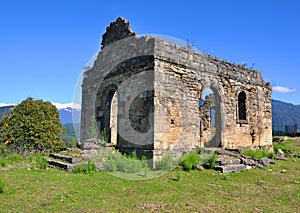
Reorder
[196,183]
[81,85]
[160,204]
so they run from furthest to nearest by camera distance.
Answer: [81,85], [196,183], [160,204]

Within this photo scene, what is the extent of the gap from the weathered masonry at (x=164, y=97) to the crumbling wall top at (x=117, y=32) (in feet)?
0.06

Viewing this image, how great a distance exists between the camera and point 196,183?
23.6 feet

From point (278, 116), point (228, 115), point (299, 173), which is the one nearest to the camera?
point (299, 173)

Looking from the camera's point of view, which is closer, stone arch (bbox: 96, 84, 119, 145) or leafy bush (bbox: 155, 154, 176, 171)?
leafy bush (bbox: 155, 154, 176, 171)

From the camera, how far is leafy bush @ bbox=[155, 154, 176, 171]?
8.43 m

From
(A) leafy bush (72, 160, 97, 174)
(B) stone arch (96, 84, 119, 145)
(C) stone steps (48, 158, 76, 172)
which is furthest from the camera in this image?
(B) stone arch (96, 84, 119, 145)

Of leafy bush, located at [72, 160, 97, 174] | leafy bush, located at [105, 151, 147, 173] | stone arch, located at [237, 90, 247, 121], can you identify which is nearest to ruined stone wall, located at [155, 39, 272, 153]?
stone arch, located at [237, 90, 247, 121]

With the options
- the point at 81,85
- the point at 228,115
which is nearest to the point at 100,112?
the point at 81,85

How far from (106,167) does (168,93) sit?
3606 millimetres

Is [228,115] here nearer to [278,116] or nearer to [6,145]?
[6,145]

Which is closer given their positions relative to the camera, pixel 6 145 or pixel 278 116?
pixel 6 145

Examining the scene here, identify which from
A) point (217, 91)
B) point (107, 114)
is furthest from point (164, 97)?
point (107, 114)

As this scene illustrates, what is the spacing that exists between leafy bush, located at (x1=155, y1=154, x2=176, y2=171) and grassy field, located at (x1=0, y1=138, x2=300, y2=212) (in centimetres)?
26

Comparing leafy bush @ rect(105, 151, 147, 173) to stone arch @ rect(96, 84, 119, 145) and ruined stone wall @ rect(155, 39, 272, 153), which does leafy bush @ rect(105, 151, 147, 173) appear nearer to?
ruined stone wall @ rect(155, 39, 272, 153)
